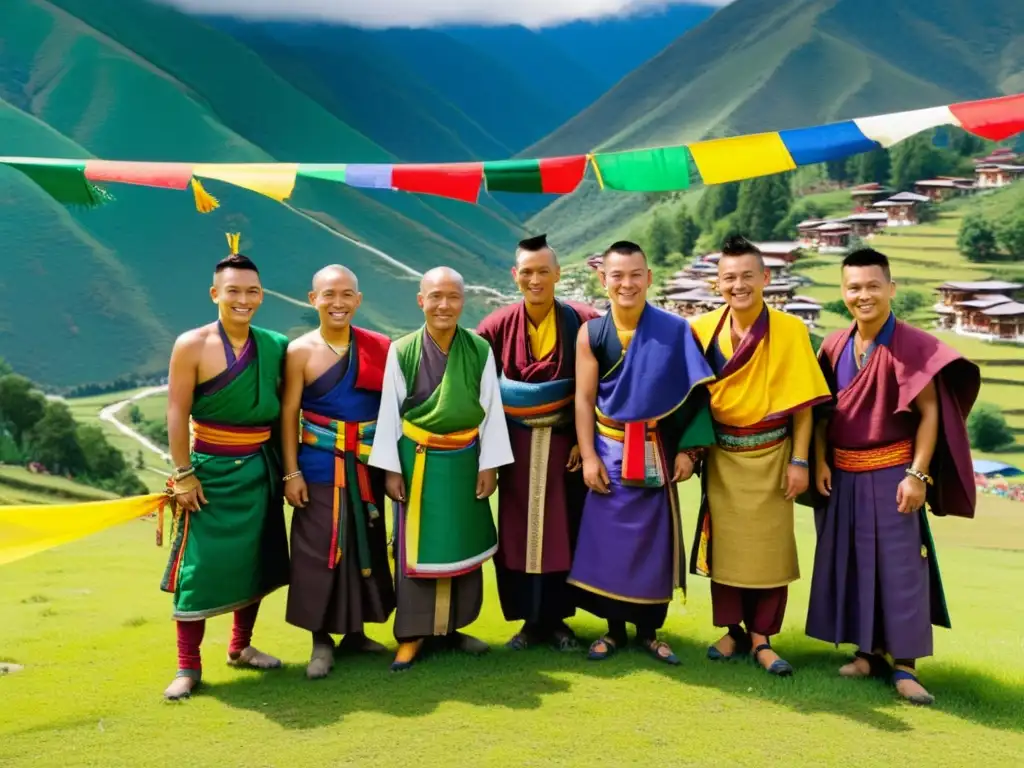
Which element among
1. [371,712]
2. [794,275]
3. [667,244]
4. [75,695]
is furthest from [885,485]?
[667,244]

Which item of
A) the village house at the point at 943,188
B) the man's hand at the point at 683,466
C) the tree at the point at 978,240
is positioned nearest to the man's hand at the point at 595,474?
the man's hand at the point at 683,466

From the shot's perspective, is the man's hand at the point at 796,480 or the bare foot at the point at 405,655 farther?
the bare foot at the point at 405,655

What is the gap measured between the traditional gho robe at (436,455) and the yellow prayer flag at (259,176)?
97 centimetres

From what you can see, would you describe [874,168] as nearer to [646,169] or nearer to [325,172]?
[646,169]

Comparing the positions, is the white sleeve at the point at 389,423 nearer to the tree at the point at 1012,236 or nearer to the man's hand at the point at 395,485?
the man's hand at the point at 395,485

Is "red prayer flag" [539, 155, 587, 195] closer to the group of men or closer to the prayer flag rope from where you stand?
the prayer flag rope

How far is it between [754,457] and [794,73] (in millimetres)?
78221

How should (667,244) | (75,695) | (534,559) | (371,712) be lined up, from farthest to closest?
1. (667,244)
2. (534,559)
3. (75,695)
4. (371,712)

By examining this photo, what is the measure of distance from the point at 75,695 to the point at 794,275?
41.9m

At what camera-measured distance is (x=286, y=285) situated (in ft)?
147

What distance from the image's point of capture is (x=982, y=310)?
36312mm

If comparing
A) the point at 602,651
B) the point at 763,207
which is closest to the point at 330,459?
the point at 602,651

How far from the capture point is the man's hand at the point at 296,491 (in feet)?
13.8

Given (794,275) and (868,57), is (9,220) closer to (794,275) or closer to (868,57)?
(794,275)
